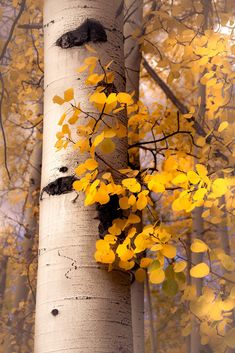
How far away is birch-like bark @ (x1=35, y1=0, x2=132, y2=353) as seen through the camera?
1497mm

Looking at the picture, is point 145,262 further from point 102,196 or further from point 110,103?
point 110,103

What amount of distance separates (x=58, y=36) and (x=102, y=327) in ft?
3.55

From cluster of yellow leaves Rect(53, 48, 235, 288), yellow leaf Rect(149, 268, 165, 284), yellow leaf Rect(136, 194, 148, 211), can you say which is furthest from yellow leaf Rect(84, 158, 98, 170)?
yellow leaf Rect(149, 268, 165, 284)

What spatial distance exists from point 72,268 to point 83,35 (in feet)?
2.85

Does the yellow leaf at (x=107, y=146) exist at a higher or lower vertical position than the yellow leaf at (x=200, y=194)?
higher

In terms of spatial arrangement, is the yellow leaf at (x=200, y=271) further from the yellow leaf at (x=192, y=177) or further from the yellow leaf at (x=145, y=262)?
the yellow leaf at (x=192, y=177)

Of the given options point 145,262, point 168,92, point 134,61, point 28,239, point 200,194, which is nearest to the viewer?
point 145,262

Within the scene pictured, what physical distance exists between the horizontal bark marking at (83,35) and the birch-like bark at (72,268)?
0.02 metres

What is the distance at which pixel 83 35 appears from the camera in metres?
1.85

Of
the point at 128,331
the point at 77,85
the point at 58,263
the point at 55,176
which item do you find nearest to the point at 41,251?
the point at 58,263

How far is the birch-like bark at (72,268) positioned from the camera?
4.91ft

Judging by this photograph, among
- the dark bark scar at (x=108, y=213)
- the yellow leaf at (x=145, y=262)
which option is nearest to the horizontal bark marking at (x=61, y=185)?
the dark bark scar at (x=108, y=213)

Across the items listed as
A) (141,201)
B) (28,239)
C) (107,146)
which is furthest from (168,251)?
(28,239)

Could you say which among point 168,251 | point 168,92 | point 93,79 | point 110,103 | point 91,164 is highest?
point 168,92
